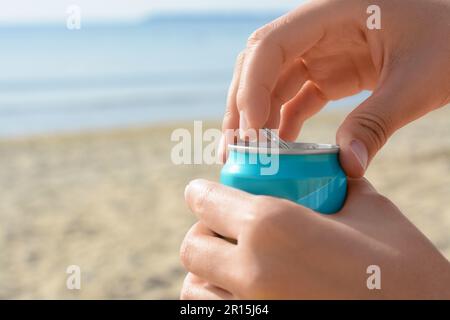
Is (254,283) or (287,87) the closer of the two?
(254,283)

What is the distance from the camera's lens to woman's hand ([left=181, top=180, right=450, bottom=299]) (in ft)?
3.40

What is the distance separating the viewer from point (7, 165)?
6.58 m

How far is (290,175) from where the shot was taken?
3.71 feet

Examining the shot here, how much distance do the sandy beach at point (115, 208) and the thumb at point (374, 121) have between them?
2.13 m

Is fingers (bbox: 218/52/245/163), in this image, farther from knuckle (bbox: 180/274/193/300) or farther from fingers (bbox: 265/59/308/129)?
knuckle (bbox: 180/274/193/300)

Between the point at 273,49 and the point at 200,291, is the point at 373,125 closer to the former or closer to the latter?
the point at 273,49

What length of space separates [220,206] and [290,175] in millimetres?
137

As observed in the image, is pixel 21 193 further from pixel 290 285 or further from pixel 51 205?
pixel 290 285

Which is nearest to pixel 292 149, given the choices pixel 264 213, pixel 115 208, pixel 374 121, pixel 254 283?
pixel 264 213

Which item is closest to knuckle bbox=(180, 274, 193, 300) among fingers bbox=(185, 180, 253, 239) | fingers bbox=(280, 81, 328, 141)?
fingers bbox=(185, 180, 253, 239)

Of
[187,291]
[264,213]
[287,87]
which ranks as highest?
[287,87]

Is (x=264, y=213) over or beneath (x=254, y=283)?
over

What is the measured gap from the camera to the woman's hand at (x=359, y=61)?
1.47m
